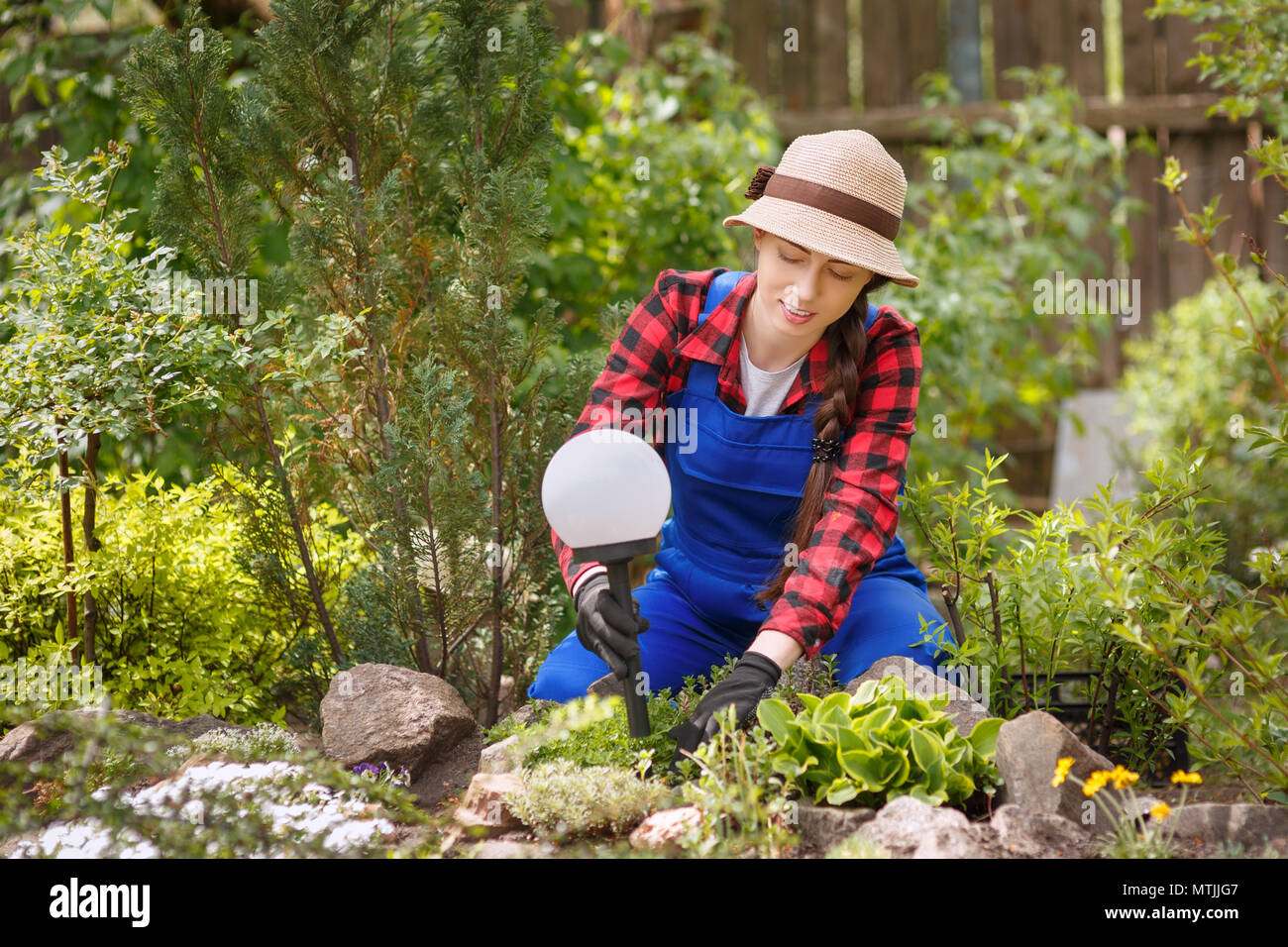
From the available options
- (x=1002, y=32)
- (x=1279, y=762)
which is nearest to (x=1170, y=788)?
(x=1279, y=762)

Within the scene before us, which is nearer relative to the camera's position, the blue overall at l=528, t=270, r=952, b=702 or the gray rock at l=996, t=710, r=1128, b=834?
the gray rock at l=996, t=710, r=1128, b=834

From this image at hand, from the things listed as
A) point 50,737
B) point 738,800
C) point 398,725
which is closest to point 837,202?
point 738,800

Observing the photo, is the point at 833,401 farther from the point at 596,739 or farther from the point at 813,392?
the point at 596,739

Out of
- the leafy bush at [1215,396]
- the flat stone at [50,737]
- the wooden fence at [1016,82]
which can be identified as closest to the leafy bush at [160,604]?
the flat stone at [50,737]

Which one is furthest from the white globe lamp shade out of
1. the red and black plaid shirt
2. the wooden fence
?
the wooden fence

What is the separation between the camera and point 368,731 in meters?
2.26

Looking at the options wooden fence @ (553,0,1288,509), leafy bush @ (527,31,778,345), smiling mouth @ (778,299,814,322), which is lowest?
smiling mouth @ (778,299,814,322)

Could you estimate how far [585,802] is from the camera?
6.00 ft

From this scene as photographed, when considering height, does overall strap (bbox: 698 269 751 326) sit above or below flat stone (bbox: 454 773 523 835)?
above

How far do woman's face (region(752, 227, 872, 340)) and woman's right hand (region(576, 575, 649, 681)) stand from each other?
26.4 inches

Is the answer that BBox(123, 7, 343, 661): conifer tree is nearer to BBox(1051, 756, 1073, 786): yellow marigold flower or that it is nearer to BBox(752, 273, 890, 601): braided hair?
BBox(752, 273, 890, 601): braided hair

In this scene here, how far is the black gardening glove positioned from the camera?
1965 mm

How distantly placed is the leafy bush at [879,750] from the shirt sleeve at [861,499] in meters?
0.23

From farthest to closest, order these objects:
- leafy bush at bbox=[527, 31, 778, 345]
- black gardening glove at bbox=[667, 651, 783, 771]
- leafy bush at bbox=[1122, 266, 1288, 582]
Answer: leafy bush at bbox=[1122, 266, 1288, 582] < leafy bush at bbox=[527, 31, 778, 345] < black gardening glove at bbox=[667, 651, 783, 771]
